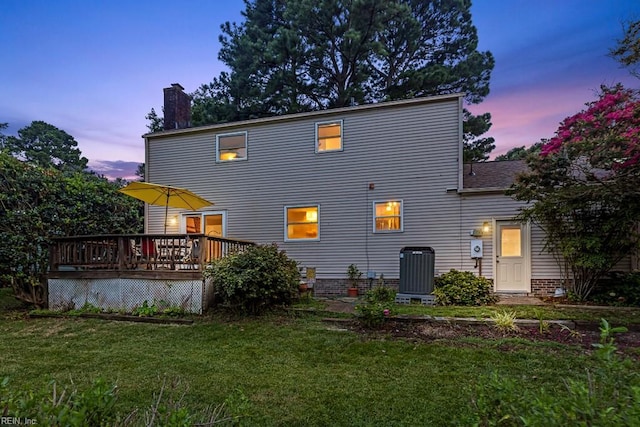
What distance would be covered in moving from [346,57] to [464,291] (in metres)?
11.9

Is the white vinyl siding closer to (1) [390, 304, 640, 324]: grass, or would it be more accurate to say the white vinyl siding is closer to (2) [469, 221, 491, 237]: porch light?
(2) [469, 221, 491, 237]: porch light

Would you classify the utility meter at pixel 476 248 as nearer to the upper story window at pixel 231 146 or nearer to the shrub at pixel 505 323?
the shrub at pixel 505 323

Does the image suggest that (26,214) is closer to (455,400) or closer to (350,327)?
(350,327)

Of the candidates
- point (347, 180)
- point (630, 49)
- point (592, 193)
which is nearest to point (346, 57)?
point (347, 180)

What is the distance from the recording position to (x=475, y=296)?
7363mm

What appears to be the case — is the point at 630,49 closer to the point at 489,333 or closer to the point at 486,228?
the point at 486,228

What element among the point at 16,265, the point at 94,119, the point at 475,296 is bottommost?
the point at 475,296

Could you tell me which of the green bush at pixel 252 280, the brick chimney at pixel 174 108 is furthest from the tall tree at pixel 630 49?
the brick chimney at pixel 174 108

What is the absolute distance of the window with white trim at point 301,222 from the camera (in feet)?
31.4

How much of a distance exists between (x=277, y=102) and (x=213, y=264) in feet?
37.9

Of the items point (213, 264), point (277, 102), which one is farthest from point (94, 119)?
point (213, 264)

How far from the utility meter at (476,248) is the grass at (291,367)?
10.3 ft

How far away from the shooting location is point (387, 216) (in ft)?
29.7

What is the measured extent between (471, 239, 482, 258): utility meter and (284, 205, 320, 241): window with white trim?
13.7ft
